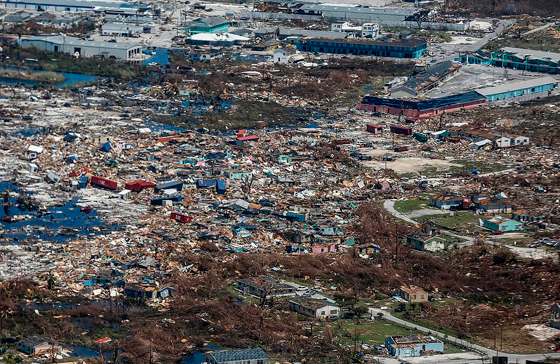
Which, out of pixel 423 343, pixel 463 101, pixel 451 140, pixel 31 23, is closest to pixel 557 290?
pixel 423 343

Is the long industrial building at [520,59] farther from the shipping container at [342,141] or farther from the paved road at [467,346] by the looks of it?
the paved road at [467,346]

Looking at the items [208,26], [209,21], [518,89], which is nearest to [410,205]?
[518,89]

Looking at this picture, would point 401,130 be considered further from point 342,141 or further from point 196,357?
point 196,357

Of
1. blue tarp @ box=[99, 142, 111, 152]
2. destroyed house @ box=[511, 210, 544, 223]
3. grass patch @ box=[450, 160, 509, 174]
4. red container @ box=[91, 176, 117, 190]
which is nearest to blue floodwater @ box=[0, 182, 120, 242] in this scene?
red container @ box=[91, 176, 117, 190]

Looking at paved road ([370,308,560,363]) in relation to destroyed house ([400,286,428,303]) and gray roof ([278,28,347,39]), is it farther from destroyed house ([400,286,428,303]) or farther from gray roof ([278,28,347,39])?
gray roof ([278,28,347,39])

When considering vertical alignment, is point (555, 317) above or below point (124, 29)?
below

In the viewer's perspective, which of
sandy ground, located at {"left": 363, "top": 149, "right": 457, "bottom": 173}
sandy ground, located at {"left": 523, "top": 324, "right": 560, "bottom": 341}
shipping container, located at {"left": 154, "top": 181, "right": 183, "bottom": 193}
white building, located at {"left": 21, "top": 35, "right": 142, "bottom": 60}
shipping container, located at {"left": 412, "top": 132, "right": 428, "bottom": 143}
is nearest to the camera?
sandy ground, located at {"left": 523, "top": 324, "right": 560, "bottom": 341}
